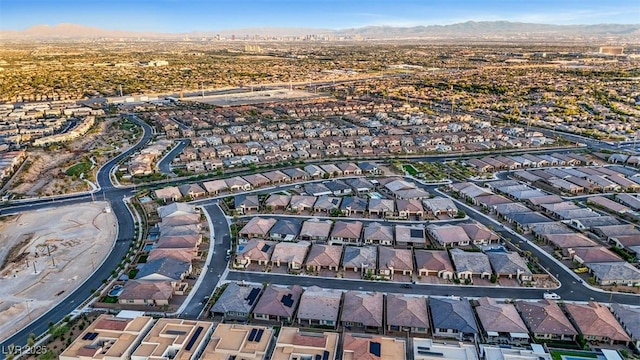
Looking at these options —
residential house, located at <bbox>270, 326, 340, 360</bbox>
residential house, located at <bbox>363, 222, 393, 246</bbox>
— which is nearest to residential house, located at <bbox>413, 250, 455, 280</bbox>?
residential house, located at <bbox>363, 222, 393, 246</bbox>

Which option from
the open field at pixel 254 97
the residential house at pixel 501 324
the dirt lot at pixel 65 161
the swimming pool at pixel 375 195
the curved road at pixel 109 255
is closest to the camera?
the residential house at pixel 501 324

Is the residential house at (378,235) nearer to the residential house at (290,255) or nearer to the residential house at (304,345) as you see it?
the residential house at (290,255)

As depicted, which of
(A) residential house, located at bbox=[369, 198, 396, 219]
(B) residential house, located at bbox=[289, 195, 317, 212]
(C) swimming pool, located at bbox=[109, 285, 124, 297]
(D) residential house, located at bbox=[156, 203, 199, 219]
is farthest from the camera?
(B) residential house, located at bbox=[289, 195, 317, 212]

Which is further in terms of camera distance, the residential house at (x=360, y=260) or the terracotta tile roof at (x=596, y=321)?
the residential house at (x=360, y=260)

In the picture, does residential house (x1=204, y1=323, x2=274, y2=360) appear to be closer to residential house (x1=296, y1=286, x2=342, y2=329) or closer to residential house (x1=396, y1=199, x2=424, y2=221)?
residential house (x1=296, y1=286, x2=342, y2=329)

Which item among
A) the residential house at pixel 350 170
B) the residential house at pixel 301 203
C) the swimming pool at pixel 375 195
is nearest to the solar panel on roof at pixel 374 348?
the residential house at pixel 301 203

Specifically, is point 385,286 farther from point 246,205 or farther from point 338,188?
point 338,188

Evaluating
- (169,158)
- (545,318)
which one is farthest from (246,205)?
(545,318)
